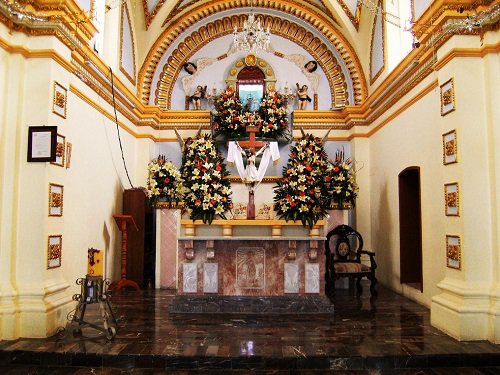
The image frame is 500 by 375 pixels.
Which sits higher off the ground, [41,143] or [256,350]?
[41,143]

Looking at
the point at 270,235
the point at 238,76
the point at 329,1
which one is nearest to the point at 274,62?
the point at 238,76

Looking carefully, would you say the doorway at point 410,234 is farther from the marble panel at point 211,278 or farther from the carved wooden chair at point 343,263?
the marble panel at point 211,278

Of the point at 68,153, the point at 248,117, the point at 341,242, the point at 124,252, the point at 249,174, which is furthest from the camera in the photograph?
the point at 248,117

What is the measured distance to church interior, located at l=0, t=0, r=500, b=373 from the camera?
451 centimetres

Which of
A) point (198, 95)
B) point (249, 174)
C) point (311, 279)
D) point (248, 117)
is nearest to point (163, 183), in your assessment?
point (249, 174)

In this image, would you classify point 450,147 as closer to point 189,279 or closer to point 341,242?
point 341,242

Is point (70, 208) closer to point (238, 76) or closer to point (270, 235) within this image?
point (270, 235)

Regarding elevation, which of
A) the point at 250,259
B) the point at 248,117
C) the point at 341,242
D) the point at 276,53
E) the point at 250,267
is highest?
the point at 276,53

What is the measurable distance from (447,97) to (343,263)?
3250 millimetres

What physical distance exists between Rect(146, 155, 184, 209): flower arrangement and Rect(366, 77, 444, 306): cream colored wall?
12.2 feet

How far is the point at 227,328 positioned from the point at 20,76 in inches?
145

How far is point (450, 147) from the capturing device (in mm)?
4754

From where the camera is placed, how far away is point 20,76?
15.5ft

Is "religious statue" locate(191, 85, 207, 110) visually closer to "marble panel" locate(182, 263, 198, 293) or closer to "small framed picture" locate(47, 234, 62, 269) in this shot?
"marble panel" locate(182, 263, 198, 293)
